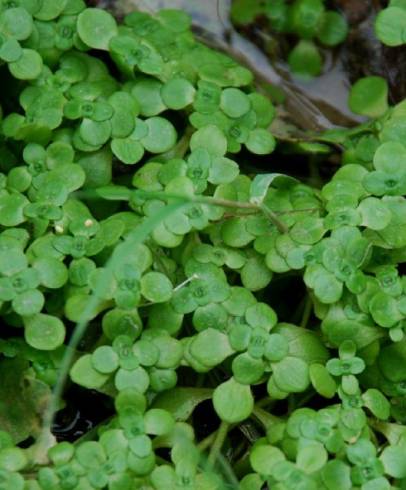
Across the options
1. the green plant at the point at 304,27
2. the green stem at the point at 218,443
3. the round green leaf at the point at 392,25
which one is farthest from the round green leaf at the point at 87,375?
the green plant at the point at 304,27

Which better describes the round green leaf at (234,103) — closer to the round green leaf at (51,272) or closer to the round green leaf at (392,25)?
the round green leaf at (392,25)

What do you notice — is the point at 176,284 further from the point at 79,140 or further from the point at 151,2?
the point at 151,2

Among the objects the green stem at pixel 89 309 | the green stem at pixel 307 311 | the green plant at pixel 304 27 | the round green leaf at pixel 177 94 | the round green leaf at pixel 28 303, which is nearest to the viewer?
the green stem at pixel 89 309

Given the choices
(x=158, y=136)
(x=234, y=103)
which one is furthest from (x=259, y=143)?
(x=158, y=136)

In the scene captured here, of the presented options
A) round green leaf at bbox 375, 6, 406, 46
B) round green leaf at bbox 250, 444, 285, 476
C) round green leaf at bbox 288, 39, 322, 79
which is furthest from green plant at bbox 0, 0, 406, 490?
round green leaf at bbox 288, 39, 322, 79

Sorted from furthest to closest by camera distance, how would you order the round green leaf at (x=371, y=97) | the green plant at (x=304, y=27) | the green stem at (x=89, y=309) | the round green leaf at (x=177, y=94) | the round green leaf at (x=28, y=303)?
the green plant at (x=304, y=27)
the round green leaf at (x=371, y=97)
the round green leaf at (x=177, y=94)
the round green leaf at (x=28, y=303)
the green stem at (x=89, y=309)

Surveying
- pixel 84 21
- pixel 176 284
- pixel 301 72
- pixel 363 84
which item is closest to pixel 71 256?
pixel 176 284

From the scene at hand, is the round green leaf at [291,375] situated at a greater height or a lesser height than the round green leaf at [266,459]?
greater

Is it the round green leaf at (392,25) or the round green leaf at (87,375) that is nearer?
the round green leaf at (87,375)

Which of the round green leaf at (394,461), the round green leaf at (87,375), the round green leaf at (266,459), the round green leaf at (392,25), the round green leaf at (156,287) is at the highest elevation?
the round green leaf at (392,25)

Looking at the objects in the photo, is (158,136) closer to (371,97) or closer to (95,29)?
(95,29)
